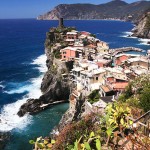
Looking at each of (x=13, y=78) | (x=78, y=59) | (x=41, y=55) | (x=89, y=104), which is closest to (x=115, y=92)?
(x=89, y=104)

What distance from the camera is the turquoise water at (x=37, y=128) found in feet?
110

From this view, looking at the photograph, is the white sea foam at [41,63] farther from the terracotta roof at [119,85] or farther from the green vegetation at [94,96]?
the terracotta roof at [119,85]

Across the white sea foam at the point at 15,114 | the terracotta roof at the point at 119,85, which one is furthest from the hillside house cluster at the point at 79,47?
the terracotta roof at the point at 119,85

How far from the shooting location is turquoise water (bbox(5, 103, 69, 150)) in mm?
33591

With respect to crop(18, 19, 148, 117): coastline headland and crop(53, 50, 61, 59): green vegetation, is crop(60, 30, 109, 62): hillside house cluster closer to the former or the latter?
crop(18, 19, 148, 117): coastline headland

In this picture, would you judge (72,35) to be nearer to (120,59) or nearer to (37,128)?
(120,59)

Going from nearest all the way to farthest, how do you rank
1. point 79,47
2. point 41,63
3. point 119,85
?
point 119,85 < point 79,47 < point 41,63

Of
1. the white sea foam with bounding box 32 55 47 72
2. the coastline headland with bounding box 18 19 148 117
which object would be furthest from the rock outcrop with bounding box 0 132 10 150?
the white sea foam with bounding box 32 55 47 72

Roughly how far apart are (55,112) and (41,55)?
48707 millimetres

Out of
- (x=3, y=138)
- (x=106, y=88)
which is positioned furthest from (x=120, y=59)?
(x=3, y=138)

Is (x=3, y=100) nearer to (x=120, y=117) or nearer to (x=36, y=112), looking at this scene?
(x=36, y=112)

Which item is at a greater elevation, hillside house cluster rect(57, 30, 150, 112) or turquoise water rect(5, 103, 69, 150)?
hillside house cluster rect(57, 30, 150, 112)

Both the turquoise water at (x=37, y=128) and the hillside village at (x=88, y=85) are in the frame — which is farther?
the turquoise water at (x=37, y=128)

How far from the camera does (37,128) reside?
123 ft
